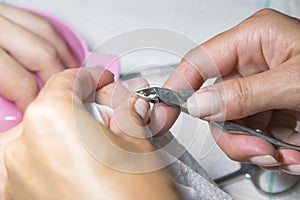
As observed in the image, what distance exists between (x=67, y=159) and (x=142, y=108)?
96mm

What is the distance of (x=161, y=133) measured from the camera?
0.44m

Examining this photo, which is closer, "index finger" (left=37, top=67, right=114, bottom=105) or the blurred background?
"index finger" (left=37, top=67, right=114, bottom=105)

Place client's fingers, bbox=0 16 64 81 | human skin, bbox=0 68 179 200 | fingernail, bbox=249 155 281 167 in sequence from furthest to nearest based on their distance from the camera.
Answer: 1. client's fingers, bbox=0 16 64 81
2. fingernail, bbox=249 155 281 167
3. human skin, bbox=0 68 179 200

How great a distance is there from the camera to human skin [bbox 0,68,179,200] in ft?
1.04

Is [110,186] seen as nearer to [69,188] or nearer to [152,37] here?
[69,188]

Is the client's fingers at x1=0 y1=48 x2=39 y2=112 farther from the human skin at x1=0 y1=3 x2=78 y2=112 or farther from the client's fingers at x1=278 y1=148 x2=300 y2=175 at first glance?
the client's fingers at x1=278 y1=148 x2=300 y2=175

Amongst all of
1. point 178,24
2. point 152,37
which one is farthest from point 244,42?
point 178,24

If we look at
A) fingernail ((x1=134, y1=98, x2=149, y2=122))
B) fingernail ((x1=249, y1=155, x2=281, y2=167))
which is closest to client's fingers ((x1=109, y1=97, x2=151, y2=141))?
fingernail ((x1=134, y1=98, x2=149, y2=122))

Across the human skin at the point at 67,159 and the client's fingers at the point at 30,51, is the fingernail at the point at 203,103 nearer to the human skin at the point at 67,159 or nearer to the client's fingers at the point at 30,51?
the human skin at the point at 67,159

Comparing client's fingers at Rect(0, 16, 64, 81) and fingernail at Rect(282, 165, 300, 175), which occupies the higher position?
client's fingers at Rect(0, 16, 64, 81)

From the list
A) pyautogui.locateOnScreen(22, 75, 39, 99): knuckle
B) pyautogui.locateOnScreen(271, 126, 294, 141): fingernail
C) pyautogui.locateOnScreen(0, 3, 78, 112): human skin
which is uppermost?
pyautogui.locateOnScreen(0, 3, 78, 112): human skin

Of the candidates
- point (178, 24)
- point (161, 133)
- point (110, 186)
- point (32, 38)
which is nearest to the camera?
point (110, 186)

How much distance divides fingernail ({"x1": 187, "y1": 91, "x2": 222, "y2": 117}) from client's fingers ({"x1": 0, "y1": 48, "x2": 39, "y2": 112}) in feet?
0.60

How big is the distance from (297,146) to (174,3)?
33 cm
